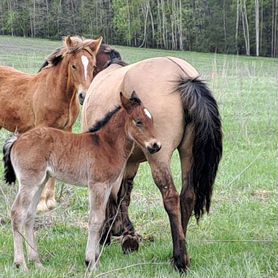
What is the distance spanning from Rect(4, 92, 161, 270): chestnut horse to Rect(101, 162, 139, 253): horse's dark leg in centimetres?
44

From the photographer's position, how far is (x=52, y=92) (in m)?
6.39

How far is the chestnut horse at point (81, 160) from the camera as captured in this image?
159 inches

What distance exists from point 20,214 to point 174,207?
113 centimetres

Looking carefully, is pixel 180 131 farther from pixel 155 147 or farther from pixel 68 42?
pixel 68 42

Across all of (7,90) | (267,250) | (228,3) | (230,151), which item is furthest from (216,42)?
(267,250)

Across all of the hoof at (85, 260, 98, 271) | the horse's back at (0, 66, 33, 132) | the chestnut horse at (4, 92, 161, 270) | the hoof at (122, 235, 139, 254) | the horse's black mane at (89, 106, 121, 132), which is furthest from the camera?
the horse's back at (0, 66, 33, 132)

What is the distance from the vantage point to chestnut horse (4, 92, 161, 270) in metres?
4.04

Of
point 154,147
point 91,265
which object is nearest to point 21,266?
point 91,265

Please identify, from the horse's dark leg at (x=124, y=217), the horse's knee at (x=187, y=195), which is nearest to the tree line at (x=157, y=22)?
the horse's dark leg at (x=124, y=217)

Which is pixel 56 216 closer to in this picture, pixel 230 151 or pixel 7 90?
pixel 7 90

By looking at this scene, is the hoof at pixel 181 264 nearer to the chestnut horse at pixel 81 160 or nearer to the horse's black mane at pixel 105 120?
the chestnut horse at pixel 81 160

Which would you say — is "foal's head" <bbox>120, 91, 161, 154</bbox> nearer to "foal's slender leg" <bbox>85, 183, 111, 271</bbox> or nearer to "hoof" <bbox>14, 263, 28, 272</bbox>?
"foal's slender leg" <bbox>85, 183, 111, 271</bbox>

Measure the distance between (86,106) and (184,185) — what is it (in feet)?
4.26

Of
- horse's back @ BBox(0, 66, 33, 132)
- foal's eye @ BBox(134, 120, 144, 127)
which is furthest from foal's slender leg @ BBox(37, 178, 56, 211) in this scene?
foal's eye @ BBox(134, 120, 144, 127)
